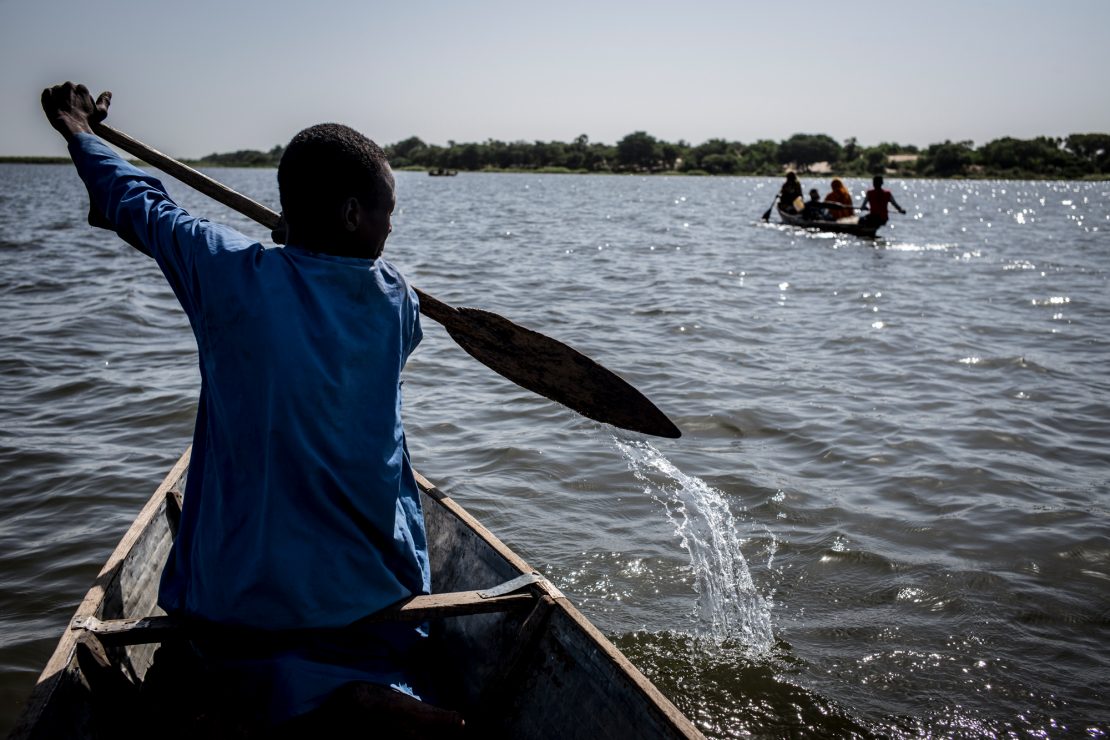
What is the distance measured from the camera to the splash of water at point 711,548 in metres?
4.06

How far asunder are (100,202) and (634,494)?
4.02m

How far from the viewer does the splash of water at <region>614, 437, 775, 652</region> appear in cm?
406

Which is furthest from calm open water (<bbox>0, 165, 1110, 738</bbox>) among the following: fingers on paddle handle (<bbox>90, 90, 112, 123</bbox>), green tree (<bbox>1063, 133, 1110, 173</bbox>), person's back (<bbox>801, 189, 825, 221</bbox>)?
green tree (<bbox>1063, 133, 1110, 173</bbox>)

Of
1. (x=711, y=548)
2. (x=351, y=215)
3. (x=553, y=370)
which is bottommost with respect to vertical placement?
(x=711, y=548)

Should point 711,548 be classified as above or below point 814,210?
below

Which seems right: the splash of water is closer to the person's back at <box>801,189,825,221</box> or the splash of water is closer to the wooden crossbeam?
the wooden crossbeam

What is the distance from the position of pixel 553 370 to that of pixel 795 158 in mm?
131431

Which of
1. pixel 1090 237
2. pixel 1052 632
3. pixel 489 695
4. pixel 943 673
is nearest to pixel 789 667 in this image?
pixel 943 673

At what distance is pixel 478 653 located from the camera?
9.00ft

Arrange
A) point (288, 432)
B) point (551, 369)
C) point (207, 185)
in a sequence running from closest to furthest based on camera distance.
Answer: point (288, 432) → point (207, 185) → point (551, 369)

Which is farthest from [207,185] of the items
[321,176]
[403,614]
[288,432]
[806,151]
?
[806,151]

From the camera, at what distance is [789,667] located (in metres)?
3.75

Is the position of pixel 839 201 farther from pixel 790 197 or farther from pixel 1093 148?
pixel 1093 148

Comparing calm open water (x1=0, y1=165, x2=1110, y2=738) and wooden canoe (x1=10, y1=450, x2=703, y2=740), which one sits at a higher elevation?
wooden canoe (x1=10, y1=450, x2=703, y2=740)
